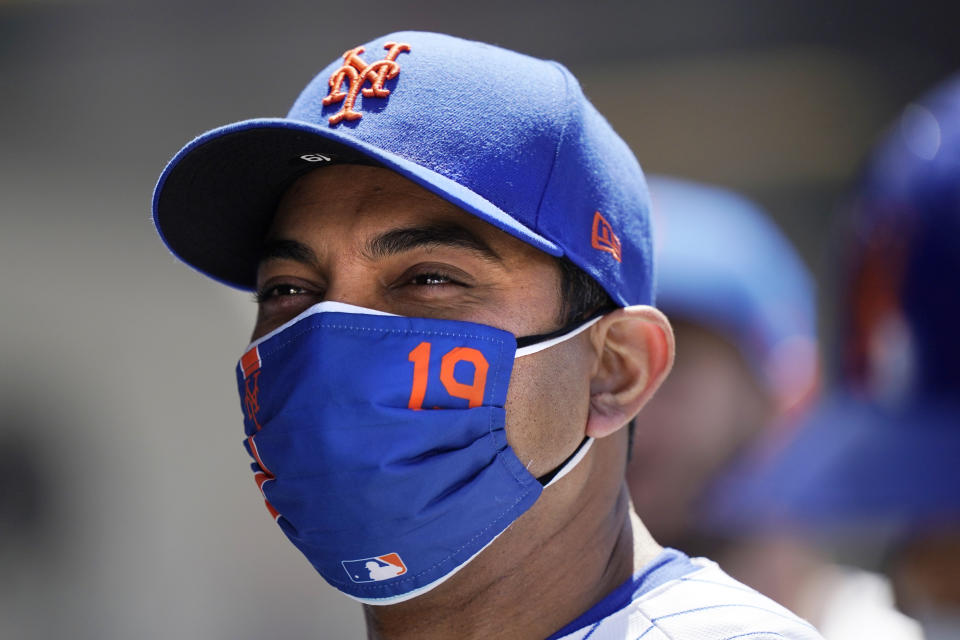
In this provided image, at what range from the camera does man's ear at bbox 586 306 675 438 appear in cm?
229

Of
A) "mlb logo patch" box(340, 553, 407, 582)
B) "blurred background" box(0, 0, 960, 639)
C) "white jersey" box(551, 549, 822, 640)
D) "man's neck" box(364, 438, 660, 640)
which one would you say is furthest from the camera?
"blurred background" box(0, 0, 960, 639)

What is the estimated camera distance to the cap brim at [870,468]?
7.04 ft

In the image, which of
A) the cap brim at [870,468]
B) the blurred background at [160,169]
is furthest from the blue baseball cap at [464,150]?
the blurred background at [160,169]

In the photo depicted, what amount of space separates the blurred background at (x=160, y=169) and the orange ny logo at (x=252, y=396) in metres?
4.85

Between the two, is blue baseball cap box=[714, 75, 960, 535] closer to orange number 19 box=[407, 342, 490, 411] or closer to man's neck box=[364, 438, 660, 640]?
man's neck box=[364, 438, 660, 640]

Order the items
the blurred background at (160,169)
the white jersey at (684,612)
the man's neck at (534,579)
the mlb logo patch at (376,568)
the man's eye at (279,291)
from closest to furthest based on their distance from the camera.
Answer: the white jersey at (684,612), the mlb logo patch at (376,568), the man's neck at (534,579), the man's eye at (279,291), the blurred background at (160,169)

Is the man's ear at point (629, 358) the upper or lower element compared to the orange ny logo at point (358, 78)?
lower

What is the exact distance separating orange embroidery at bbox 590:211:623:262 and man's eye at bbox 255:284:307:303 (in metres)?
0.63

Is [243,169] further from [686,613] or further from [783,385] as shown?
[783,385]

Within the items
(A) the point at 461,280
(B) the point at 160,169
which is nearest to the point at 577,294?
(A) the point at 461,280

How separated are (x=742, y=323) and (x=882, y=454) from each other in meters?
2.09

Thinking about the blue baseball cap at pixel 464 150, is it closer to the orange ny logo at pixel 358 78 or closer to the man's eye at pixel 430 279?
the orange ny logo at pixel 358 78

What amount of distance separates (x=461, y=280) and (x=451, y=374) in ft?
0.72

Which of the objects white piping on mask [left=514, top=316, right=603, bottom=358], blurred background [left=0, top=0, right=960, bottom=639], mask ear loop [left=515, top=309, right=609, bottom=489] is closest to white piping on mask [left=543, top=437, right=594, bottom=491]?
mask ear loop [left=515, top=309, right=609, bottom=489]
